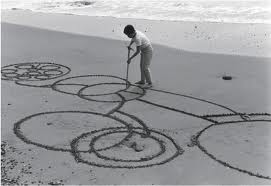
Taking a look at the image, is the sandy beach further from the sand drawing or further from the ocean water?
the ocean water

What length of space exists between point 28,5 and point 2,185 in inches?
892

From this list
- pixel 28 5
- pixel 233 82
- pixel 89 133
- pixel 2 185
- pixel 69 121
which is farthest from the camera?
pixel 28 5

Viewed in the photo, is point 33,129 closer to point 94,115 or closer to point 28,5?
point 94,115

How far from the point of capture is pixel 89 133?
22.3 ft

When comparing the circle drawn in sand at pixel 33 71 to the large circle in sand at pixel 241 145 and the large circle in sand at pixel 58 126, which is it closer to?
the large circle in sand at pixel 58 126

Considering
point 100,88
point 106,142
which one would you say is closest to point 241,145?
point 106,142

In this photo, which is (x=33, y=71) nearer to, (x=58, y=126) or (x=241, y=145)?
(x=58, y=126)

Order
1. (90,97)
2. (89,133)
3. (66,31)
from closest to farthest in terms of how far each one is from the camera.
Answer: (89,133) → (90,97) → (66,31)

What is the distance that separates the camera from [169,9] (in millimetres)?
21469

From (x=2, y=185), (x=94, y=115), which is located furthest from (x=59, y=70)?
(x=2, y=185)

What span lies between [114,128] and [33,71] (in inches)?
172

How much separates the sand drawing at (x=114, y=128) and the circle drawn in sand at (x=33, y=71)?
0.53ft

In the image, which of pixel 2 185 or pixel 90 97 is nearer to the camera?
pixel 2 185

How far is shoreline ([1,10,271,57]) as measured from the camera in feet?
40.4
